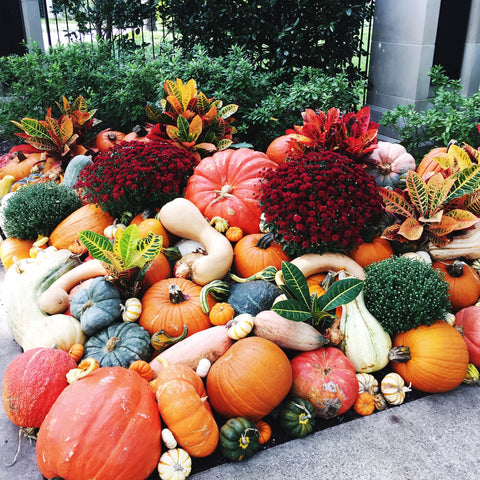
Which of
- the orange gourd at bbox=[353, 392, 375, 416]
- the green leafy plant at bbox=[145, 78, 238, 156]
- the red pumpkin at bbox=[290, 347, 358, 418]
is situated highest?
the green leafy plant at bbox=[145, 78, 238, 156]

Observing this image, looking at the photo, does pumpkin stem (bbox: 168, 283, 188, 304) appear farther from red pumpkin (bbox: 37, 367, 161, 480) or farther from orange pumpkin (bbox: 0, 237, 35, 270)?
orange pumpkin (bbox: 0, 237, 35, 270)

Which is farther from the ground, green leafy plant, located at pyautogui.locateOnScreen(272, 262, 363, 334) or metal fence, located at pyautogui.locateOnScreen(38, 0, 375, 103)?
metal fence, located at pyautogui.locateOnScreen(38, 0, 375, 103)

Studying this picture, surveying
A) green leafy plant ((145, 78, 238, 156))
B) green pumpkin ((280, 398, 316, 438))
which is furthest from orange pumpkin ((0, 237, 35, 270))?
green pumpkin ((280, 398, 316, 438))

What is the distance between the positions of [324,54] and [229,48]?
1354 mm

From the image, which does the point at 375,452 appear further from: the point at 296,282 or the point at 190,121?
the point at 190,121

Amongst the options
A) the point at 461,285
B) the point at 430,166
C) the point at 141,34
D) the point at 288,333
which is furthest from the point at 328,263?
the point at 141,34

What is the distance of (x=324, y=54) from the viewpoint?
6.30m

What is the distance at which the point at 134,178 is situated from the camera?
135 inches

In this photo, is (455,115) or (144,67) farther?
(144,67)

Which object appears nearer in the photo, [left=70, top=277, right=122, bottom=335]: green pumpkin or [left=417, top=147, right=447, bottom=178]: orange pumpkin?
[left=70, top=277, right=122, bottom=335]: green pumpkin

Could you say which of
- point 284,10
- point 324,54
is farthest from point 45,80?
point 324,54

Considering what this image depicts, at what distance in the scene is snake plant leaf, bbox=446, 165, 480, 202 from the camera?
3213 mm

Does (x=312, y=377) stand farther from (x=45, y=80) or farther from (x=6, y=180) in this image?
(x=45, y=80)

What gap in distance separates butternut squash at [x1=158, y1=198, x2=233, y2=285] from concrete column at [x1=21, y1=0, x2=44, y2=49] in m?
5.71
